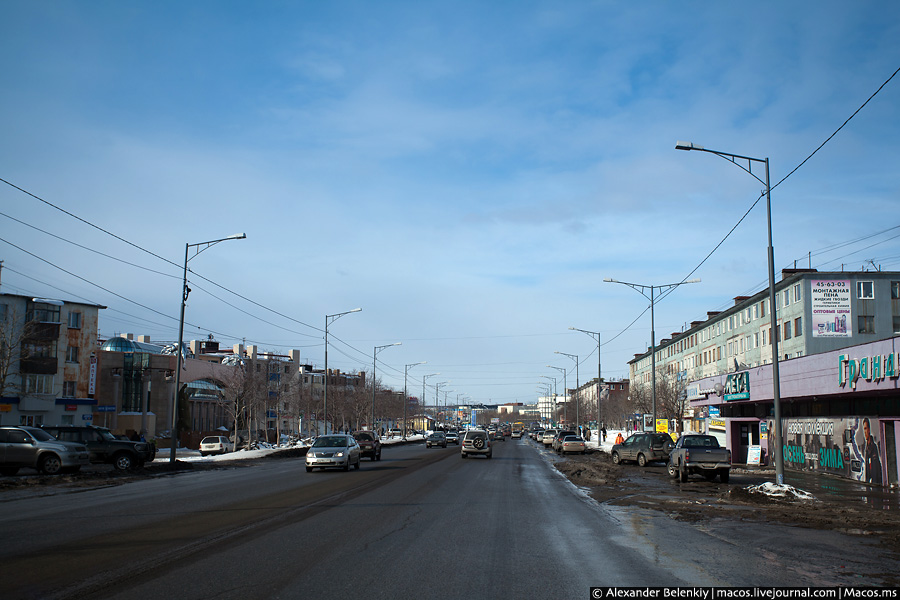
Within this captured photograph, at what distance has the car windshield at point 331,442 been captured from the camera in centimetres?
3087

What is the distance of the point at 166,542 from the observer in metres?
11.2

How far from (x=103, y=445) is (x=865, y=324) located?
195 feet

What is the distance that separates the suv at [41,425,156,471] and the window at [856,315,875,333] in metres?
57.3

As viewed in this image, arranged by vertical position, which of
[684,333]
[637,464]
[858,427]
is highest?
[684,333]

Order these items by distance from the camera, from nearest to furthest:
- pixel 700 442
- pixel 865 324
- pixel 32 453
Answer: pixel 32 453 → pixel 700 442 → pixel 865 324

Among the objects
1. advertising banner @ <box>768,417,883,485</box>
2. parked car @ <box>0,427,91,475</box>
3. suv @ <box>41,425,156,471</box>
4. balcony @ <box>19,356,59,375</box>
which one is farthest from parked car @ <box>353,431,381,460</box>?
balcony @ <box>19,356,59,375</box>

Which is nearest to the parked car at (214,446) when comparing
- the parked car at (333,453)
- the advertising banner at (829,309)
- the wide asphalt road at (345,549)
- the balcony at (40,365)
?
the balcony at (40,365)

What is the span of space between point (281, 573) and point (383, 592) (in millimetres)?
1649

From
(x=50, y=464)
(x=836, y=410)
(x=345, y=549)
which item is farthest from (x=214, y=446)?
(x=345, y=549)

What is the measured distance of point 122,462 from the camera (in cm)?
3117

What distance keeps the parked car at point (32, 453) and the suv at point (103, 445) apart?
10.6 ft

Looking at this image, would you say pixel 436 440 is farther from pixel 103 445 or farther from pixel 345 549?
pixel 345 549

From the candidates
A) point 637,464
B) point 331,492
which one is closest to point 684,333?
point 637,464

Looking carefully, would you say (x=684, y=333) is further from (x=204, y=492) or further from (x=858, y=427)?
(x=204, y=492)
